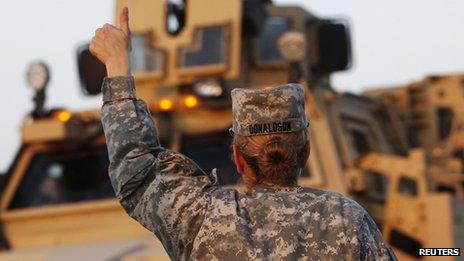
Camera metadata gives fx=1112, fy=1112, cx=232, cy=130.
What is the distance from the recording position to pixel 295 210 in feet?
7.34

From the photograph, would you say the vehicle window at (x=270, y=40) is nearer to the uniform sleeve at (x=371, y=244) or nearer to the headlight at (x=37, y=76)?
the headlight at (x=37, y=76)

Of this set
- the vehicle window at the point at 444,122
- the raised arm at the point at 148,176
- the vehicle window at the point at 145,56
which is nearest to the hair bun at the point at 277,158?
the raised arm at the point at 148,176

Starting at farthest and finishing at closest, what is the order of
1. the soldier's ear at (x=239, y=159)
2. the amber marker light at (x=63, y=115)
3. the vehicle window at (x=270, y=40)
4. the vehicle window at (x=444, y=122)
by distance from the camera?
1. the vehicle window at (x=444, y=122)
2. the vehicle window at (x=270, y=40)
3. the amber marker light at (x=63, y=115)
4. the soldier's ear at (x=239, y=159)

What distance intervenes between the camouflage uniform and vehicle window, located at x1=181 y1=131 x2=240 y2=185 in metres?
4.48

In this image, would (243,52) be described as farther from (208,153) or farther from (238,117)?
(238,117)

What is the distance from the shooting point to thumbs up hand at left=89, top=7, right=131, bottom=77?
242 cm

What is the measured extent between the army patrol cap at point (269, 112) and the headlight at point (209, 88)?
5065 mm

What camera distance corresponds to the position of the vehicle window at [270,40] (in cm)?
834

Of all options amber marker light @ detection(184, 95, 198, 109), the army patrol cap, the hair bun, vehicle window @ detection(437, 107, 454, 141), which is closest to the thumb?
the army patrol cap

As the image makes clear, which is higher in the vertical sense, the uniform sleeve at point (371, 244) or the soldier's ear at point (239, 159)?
the soldier's ear at point (239, 159)

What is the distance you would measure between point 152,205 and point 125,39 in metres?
0.42

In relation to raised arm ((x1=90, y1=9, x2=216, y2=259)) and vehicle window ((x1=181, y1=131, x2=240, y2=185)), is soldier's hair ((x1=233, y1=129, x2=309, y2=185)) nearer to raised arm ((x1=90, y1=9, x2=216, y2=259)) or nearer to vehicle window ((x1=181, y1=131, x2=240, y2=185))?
raised arm ((x1=90, y1=9, x2=216, y2=259))

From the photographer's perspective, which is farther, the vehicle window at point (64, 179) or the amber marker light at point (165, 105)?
the amber marker light at point (165, 105)

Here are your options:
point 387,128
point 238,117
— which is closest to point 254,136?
point 238,117
